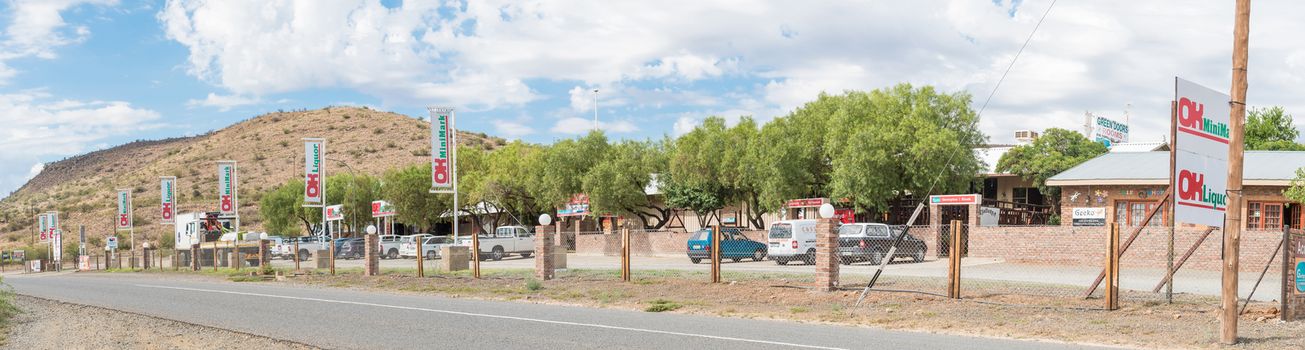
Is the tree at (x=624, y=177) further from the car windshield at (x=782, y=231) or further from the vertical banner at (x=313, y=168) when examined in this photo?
the car windshield at (x=782, y=231)

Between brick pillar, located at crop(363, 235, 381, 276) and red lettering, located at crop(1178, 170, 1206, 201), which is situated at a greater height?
red lettering, located at crop(1178, 170, 1206, 201)

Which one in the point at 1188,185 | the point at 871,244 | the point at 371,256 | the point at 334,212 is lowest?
the point at 371,256

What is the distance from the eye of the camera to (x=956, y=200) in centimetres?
3456

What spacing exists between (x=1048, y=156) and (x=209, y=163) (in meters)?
102

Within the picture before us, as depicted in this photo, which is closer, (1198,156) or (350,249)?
(1198,156)

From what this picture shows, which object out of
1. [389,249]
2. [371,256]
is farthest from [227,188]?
[371,256]

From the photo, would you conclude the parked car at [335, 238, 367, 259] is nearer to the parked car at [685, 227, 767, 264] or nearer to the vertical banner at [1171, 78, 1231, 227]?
the parked car at [685, 227, 767, 264]

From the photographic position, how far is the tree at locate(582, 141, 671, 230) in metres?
49.6

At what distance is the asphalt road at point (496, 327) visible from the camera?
12.1m

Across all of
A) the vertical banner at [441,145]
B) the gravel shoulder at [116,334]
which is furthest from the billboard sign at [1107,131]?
the gravel shoulder at [116,334]

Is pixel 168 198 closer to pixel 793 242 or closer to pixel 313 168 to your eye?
pixel 313 168

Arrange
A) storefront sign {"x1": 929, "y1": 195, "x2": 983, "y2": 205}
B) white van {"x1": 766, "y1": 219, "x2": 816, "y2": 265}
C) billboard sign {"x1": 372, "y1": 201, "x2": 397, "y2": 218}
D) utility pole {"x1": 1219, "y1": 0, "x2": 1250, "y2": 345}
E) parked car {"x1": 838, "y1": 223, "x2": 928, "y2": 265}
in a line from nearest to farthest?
utility pole {"x1": 1219, "y1": 0, "x2": 1250, "y2": 345}, parked car {"x1": 838, "y1": 223, "x2": 928, "y2": 265}, white van {"x1": 766, "y1": 219, "x2": 816, "y2": 265}, storefront sign {"x1": 929, "y1": 195, "x2": 983, "y2": 205}, billboard sign {"x1": 372, "y1": 201, "x2": 397, "y2": 218}

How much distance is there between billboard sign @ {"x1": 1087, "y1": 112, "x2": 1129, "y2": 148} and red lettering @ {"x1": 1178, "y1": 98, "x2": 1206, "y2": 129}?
4439cm

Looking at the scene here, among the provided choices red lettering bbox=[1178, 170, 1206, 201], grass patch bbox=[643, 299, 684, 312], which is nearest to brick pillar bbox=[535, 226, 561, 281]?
grass patch bbox=[643, 299, 684, 312]
